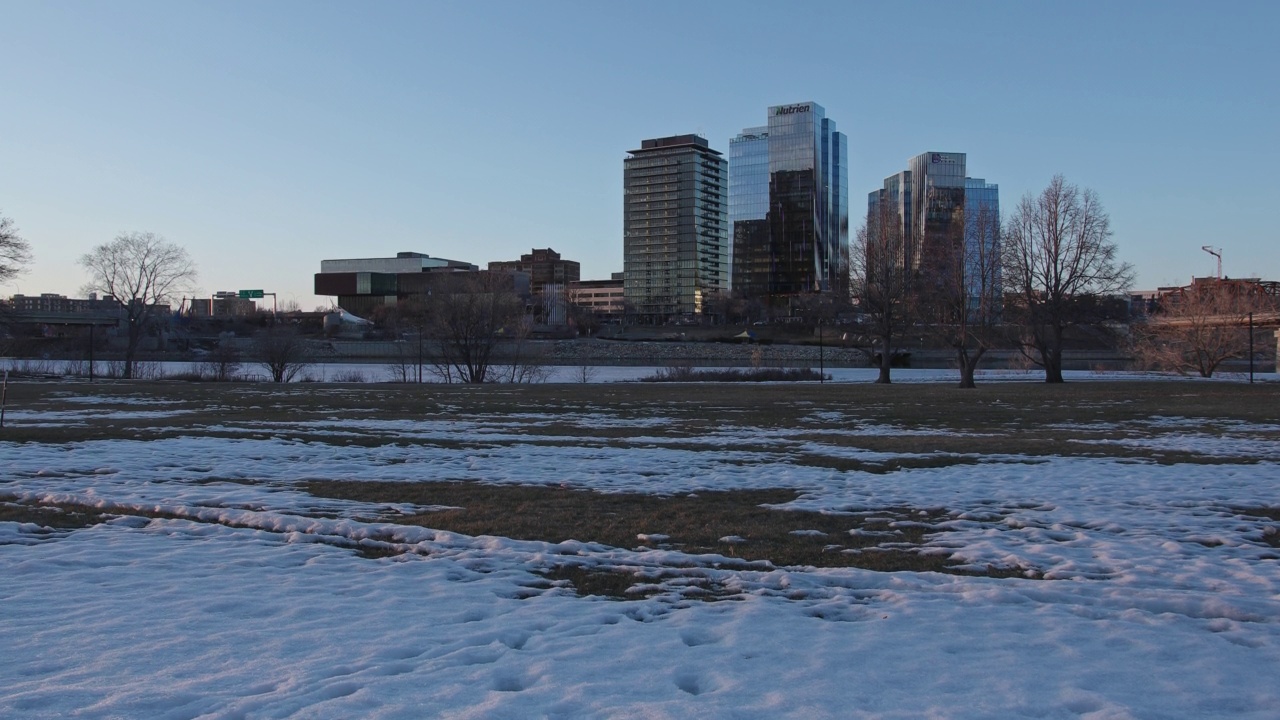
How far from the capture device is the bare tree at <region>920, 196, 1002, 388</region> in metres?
44.1

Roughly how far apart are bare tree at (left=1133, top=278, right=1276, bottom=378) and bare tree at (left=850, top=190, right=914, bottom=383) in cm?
1742

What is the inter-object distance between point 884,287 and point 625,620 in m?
44.2

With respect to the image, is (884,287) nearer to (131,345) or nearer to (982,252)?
(982,252)

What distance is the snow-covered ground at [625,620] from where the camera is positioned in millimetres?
4422

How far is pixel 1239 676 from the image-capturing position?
4.72m

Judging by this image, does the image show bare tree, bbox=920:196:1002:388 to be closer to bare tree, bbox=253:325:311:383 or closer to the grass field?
the grass field

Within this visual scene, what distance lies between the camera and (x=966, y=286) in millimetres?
48250

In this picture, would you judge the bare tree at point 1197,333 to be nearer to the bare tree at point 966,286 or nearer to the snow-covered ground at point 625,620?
the bare tree at point 966,286

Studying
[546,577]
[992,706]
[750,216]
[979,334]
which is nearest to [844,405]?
[979,334]

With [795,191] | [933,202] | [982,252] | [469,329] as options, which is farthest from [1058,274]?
[795,191]

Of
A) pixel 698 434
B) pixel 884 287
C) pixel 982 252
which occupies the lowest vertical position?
pixel 698 434

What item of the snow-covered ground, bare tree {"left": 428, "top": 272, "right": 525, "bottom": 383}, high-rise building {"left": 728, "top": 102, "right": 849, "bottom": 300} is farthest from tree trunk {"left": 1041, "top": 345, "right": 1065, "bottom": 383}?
high-rise building {"left": 728, "top": 102, "right": 849, "bottom": 300}

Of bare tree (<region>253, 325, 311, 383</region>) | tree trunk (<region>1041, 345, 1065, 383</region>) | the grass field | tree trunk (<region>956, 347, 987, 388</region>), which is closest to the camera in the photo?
the grass field

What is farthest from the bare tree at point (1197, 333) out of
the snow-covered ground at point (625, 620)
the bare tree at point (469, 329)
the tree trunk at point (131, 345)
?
the tree trunk at point (131, 345)
